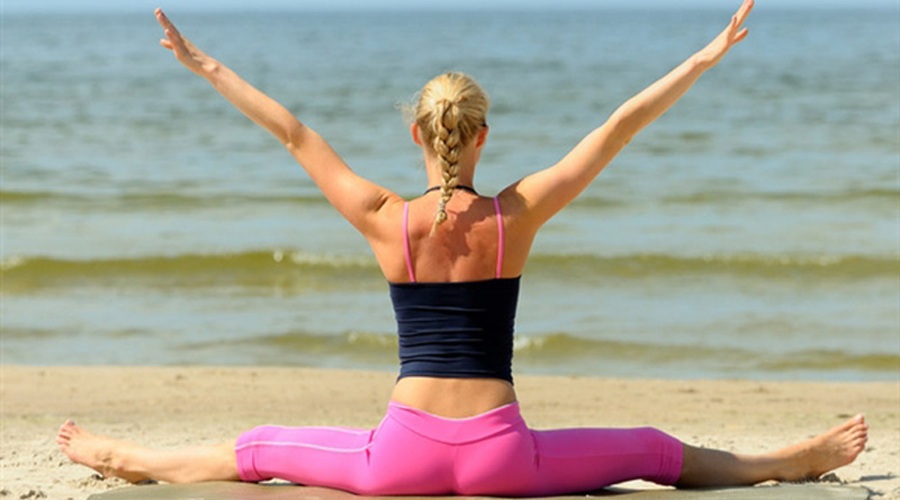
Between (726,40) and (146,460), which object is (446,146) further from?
(146,460)

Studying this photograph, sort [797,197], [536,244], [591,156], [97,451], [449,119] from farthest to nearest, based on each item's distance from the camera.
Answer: [797,197] < [536,244] < [97,451] < [591,156] < [449,119]

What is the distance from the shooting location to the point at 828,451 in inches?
189

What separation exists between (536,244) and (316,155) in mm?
8546

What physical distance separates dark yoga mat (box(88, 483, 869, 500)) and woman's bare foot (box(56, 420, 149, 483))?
267mm

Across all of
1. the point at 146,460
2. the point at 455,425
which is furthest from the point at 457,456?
the point at 146,460

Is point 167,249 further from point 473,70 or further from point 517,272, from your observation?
point 473,70

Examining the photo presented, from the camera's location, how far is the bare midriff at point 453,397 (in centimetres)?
409

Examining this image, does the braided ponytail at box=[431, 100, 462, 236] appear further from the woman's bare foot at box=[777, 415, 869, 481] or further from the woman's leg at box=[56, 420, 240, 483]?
the woman's bare foot at box=[777, 415, 869, 481]

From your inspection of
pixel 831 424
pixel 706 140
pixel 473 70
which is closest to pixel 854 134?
pixel 706 140

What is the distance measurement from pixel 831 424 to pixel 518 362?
2569 millimetres

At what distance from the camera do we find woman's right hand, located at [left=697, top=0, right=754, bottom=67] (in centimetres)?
425

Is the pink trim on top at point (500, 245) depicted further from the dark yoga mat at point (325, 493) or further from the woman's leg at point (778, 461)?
the woman's leg at point (778, 461)

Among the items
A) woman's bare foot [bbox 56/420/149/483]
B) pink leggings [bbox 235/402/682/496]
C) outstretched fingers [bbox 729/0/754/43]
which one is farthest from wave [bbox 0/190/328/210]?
outstretched fingers [bbox 729/0/754/43]

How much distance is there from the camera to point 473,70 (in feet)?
142
